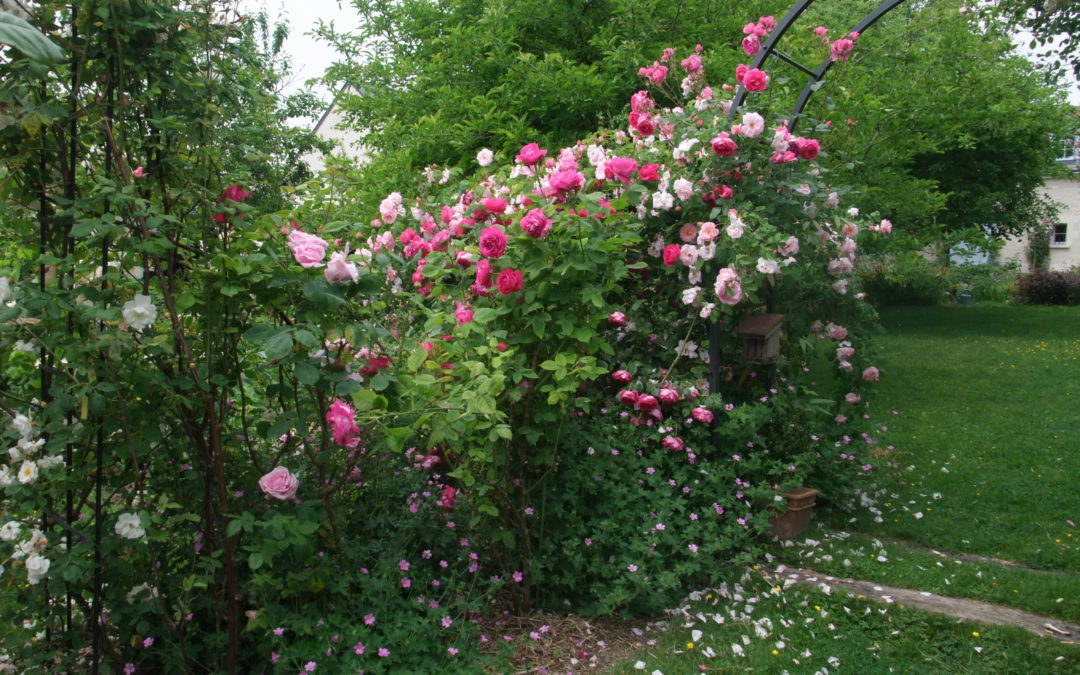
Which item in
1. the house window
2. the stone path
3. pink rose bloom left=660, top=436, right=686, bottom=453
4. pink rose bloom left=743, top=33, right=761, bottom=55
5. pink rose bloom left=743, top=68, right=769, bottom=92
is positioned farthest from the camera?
the house window

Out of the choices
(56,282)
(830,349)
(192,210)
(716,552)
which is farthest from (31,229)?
(830,349)

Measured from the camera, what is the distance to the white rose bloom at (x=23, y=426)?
6.70ft

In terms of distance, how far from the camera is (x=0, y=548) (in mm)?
2082

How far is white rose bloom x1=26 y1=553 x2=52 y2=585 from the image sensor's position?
6.44ft

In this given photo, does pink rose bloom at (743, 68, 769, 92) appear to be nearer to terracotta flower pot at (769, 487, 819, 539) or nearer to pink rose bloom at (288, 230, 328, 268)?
terracotta flower pot at (769, 487, 819, 539)

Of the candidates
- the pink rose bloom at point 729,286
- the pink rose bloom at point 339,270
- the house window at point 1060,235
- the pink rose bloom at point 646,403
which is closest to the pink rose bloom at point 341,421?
the pink rose bloom at point 339,270

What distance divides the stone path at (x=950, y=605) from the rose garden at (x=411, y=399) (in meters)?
0.06

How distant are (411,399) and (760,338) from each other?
→ 203 centimetres

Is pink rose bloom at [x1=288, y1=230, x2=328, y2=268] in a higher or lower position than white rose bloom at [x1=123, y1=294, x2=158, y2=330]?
higher

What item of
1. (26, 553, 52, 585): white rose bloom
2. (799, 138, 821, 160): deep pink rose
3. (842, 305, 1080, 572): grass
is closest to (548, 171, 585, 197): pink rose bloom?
(799, 138, 821, 160): deep pink rose

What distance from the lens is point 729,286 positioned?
12.0ft

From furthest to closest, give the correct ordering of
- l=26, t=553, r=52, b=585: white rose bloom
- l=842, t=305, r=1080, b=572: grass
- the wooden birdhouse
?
l=842, t=305, r=1080, b=572: grass
the wooden birdhouse
l=26, t=553, r=52, b=585: white rose bloom

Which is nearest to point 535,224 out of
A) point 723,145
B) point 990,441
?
point 723,145

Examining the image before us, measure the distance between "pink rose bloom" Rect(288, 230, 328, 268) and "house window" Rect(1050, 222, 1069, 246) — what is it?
32928 millimetres
